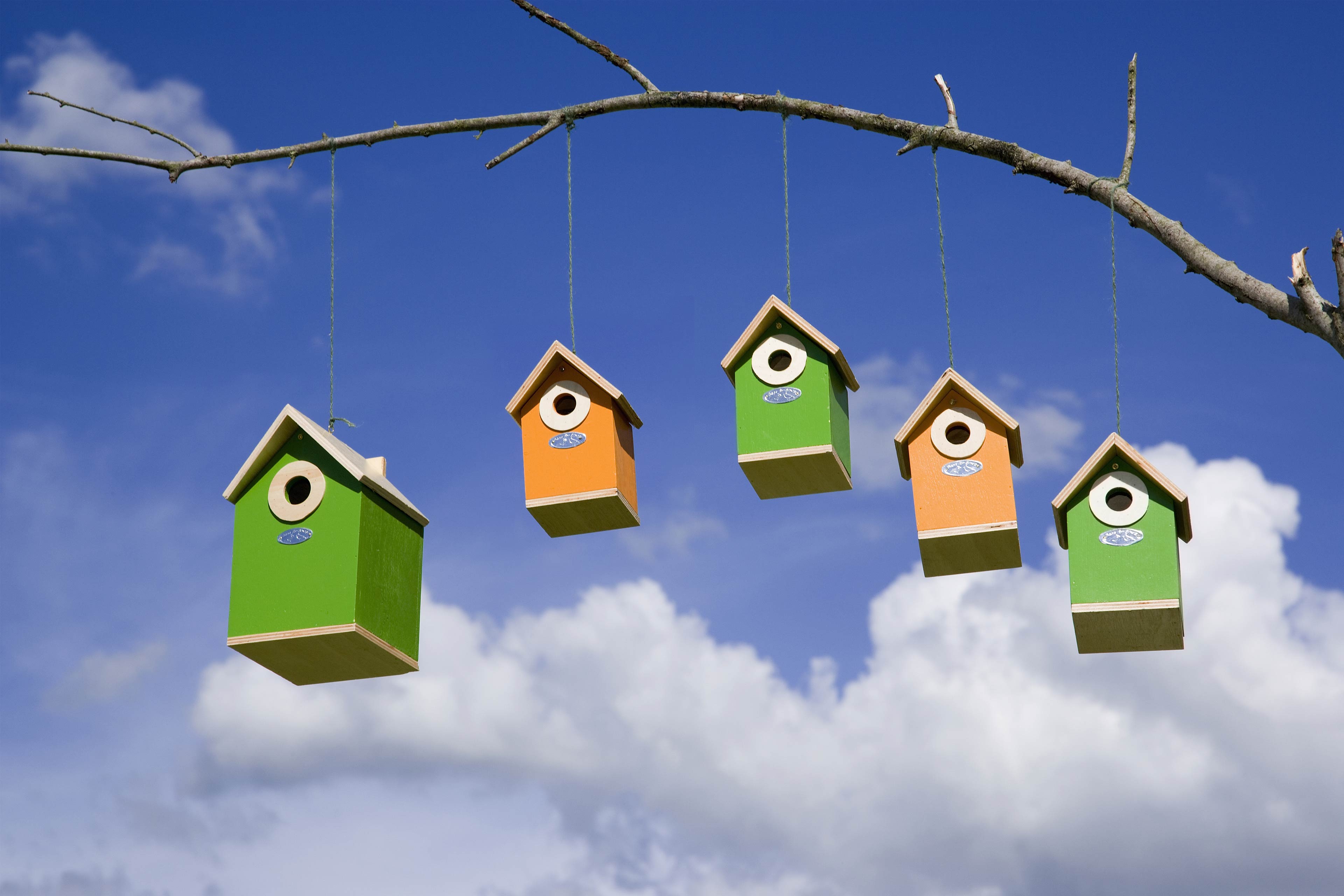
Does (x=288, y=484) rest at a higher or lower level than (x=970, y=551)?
higher

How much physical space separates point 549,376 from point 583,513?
27.9 inches

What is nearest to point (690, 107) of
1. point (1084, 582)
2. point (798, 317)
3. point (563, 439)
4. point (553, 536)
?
point (798, 317)

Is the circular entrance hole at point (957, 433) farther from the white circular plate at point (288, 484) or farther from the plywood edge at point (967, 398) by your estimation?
the white circular plate at point (288, 484)

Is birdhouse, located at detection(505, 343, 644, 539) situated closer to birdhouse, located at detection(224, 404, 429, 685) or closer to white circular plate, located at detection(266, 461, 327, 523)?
birdhouse, located at detection(224, 404, 429, 685)

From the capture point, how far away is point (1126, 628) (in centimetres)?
600

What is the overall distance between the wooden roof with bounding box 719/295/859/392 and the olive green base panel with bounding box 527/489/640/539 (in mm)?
758

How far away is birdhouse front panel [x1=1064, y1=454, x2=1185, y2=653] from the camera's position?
5941mm

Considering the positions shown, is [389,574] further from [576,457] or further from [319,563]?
[576,457]

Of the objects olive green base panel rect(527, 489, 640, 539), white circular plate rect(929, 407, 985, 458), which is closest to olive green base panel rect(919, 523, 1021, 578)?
→ white circular plate rect(929, 407, 985, 458)

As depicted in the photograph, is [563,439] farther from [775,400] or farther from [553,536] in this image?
[775,400]

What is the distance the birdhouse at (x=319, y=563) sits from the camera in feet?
20.3

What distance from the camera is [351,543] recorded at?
6.22 m

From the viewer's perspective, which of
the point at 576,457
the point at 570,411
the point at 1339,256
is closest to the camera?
the point at 1339,256

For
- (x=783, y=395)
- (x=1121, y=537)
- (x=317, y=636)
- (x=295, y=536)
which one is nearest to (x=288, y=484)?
(x=295, y=536)
